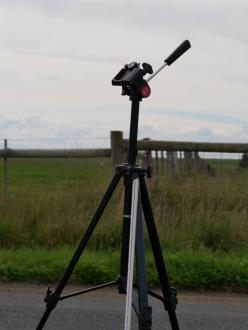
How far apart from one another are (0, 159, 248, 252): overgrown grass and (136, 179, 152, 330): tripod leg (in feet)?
12.0

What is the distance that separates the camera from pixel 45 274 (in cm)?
618

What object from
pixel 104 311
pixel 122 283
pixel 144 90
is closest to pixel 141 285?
pixel 122 283

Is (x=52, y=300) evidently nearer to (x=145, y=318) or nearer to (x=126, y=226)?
(x=126, y=226)

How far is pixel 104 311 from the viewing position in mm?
5289

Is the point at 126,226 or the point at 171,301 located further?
the point at 171,301

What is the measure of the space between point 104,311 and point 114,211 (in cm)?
235

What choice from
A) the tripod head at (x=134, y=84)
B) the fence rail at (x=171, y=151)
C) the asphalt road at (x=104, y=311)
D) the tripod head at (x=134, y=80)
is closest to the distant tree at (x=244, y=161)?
the fence rail at (x=171, y=151)

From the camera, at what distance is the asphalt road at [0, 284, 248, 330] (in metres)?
4.93

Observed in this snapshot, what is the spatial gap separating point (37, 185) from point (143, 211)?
5554mm

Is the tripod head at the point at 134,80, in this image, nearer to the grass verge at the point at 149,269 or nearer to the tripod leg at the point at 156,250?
the tripod leg at the point at 156,250

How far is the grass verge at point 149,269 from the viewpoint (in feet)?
19.9

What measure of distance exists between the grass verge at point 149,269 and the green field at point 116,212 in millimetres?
267

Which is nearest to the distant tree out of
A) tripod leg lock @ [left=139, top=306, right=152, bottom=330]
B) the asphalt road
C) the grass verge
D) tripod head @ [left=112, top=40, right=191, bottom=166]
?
the grass verge

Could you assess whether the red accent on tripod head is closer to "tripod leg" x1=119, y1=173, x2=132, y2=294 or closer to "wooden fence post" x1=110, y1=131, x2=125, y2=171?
"tripod leg" x1=119, y1=173, x2=132, y2=294
